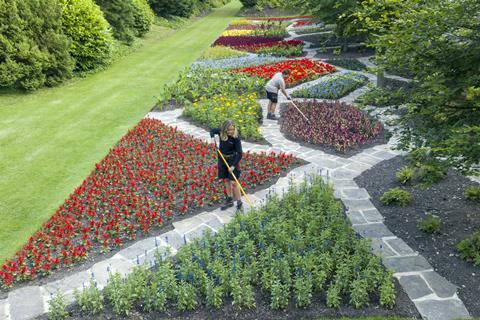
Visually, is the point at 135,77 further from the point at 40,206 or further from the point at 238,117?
the point at 40,206

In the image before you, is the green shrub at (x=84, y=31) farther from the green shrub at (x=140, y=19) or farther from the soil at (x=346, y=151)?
the soil at (x=346, y=151)

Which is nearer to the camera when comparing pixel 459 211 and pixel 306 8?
pixel 459 211

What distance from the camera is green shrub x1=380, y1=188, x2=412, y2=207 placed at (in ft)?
24.2

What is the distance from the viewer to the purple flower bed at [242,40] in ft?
79.6

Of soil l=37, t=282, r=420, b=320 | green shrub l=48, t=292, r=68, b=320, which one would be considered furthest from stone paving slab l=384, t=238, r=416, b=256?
green shrub l=48, t=292, r=68, b=320

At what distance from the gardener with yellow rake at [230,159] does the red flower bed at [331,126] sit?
3.27 metres

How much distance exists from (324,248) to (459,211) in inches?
102

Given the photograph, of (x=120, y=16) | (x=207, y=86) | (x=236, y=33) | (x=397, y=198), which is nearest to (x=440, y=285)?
(x=397, y=198)

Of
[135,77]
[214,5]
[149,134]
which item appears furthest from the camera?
[214,5]

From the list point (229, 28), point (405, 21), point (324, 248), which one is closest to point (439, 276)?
point (324, 248)

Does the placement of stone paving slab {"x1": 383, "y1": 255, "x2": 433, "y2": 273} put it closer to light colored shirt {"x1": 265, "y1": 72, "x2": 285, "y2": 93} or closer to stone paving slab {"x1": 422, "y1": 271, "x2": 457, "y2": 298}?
stone paving slab {"x1": 422, "y1": 271, "x2": 457, "y2": 298}

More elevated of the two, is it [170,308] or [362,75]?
[362,75]

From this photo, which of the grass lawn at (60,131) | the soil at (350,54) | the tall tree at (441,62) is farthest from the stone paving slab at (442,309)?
the soil at (350,54)

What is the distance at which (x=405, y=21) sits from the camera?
568 centimetres
